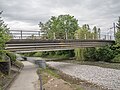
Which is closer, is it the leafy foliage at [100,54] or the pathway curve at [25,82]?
the pathway curve at [25,82]

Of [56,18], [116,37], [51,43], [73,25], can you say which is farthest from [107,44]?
[56,18]

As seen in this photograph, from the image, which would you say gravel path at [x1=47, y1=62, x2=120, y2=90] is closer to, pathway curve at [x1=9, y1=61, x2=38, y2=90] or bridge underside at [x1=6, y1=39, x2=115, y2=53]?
pathway curve at [x1=9, y1=61, x2=38, y2=90]

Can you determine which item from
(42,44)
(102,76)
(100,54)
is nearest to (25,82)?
(102,76)

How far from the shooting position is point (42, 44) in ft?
136

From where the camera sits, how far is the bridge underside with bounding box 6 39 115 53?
36.2m

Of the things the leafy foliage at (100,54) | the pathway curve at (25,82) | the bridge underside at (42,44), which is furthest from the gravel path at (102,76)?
the leafy foliage at (100,54)

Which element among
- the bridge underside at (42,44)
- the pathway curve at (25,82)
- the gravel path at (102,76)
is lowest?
the gravel path at (102,76)

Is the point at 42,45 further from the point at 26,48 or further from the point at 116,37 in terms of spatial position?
the point at 116,37

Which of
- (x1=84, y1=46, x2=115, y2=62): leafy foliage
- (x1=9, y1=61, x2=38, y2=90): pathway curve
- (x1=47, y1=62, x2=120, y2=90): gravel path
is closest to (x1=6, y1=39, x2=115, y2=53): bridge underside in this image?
(x1=84, y1=46, x2=115, y2=62): leafy foliage

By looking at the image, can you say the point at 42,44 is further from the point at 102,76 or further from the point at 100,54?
the point at 100,54

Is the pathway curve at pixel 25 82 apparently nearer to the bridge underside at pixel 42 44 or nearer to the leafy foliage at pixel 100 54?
the bridge underside at pixel 42 44

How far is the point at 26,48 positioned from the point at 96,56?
25.5 meters

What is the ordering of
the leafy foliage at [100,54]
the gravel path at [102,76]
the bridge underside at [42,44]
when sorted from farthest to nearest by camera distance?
the leafy foliage at [100,54] → the bridge underside at [42,44] → the gravel path at [102,76]

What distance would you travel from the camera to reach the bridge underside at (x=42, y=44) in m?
36.2
